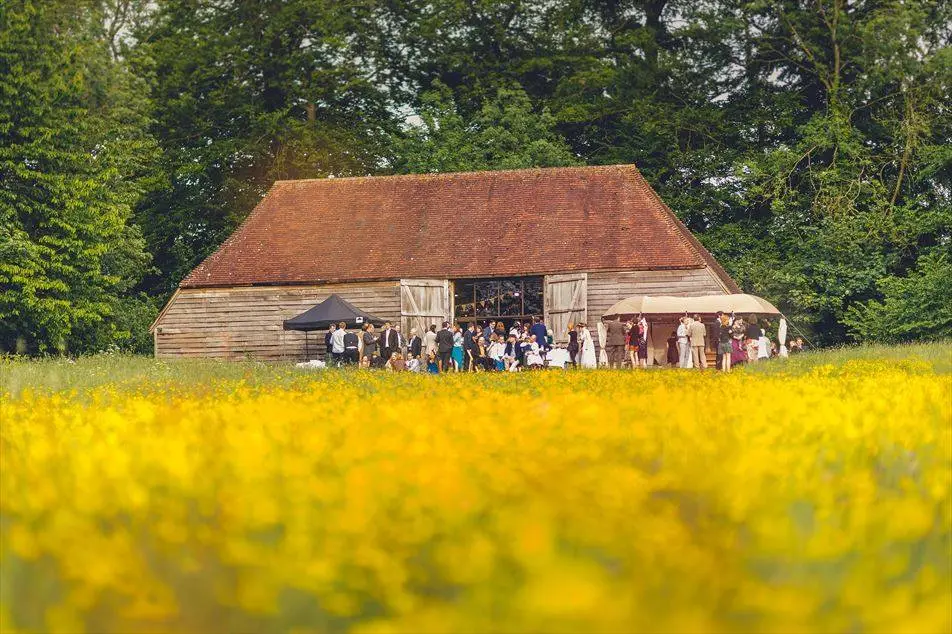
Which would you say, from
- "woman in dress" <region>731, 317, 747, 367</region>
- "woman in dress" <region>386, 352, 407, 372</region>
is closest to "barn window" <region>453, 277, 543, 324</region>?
"woman in dress" <region>386, 352, 407, 372</region>

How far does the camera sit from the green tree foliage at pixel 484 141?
54188mm

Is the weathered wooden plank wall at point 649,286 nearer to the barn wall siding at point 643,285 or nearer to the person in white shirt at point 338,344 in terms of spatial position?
the barn wall siding at point 643,285

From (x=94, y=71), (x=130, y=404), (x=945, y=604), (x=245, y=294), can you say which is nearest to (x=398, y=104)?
(x=94, y=71)

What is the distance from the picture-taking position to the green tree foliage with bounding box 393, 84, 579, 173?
54.2 metres

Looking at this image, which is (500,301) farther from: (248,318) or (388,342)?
(388,342)

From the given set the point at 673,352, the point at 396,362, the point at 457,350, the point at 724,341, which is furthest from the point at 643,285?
the point at 724,341

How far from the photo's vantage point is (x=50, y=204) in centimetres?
4547

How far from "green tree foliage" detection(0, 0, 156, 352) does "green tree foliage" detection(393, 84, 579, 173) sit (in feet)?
39.3

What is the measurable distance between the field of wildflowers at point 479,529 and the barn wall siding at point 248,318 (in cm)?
3721

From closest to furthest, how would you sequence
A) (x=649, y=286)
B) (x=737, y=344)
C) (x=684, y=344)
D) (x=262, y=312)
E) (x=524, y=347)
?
(x=737, y=344)
(x=684, y=344)
(x=524, y=347)
(x=649, y=286)
(x=262, y=312)

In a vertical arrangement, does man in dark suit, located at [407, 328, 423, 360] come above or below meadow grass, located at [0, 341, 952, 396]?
below

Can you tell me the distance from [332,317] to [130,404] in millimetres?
30390

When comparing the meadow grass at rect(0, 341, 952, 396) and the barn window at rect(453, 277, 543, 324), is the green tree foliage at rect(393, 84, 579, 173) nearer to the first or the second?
the barn window at rect(453, 277, 543, 324)

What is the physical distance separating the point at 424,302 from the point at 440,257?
1.65 metres
